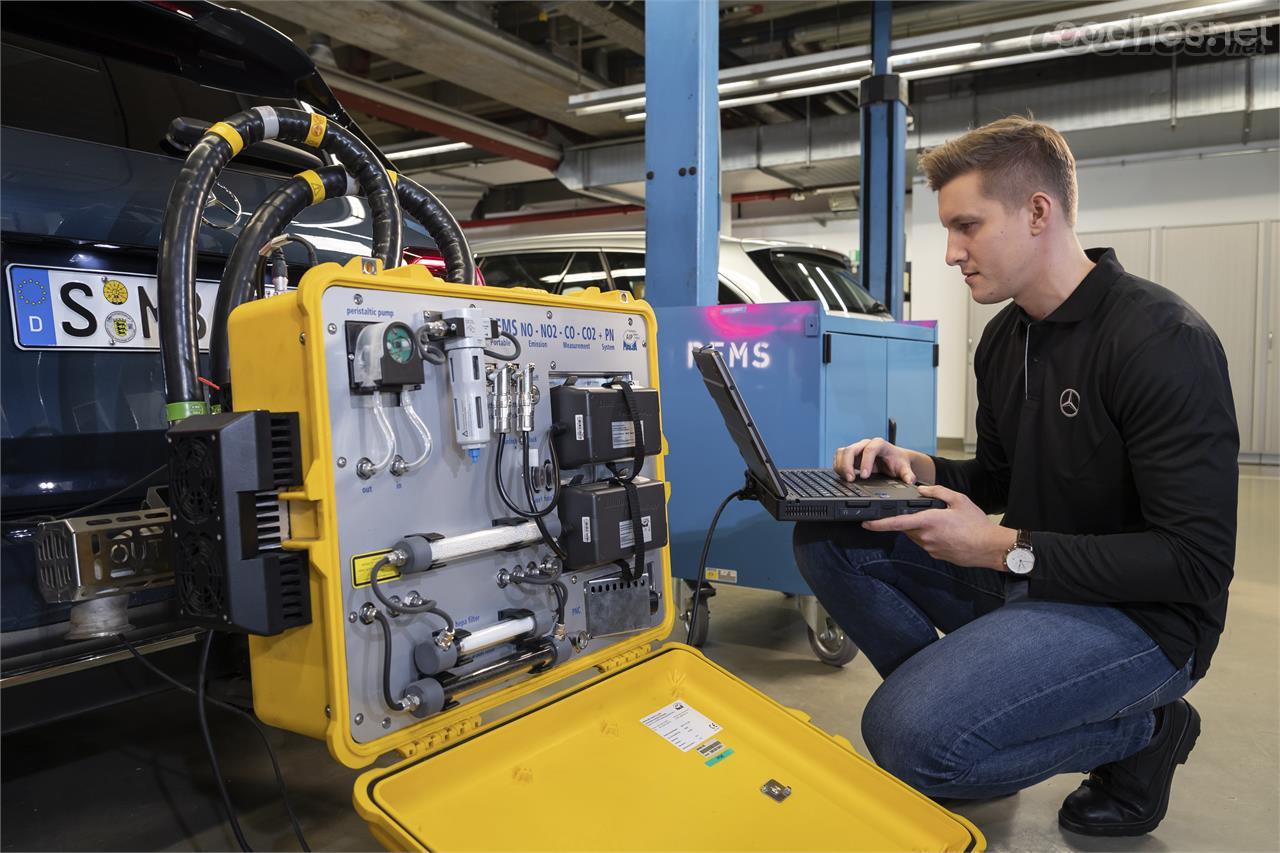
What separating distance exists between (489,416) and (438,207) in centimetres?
70

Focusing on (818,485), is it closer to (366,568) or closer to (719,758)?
(719,758)

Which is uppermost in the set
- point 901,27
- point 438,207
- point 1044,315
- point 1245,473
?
point 901,27

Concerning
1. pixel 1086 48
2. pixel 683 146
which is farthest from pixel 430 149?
pixel 683 146

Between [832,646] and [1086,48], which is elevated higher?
[1086,48]

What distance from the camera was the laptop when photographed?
151cm

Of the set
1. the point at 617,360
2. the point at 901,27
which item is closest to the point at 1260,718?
the point at 617,360

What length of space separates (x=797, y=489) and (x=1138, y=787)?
0.86 meters

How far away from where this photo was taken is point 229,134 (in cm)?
144

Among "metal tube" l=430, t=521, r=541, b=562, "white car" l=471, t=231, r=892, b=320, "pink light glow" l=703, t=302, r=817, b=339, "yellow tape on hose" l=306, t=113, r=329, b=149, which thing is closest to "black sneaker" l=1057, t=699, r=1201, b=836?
"metal tube" l=430, t=521, r=541, b=562

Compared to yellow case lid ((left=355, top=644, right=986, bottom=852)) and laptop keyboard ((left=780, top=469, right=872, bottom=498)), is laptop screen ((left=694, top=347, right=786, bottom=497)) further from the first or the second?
yellow case lid ((left=355, top=644, right=986, bottom=852))

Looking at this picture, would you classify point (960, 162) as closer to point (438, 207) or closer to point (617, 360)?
point (617, 360)

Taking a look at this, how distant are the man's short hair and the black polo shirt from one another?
0.18 metres

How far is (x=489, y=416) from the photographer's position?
4.52 feet

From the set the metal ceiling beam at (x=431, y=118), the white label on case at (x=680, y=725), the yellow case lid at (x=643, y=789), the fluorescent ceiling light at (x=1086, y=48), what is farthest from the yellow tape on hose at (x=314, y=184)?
the metal ceiling beam at (x=431, y=118)
